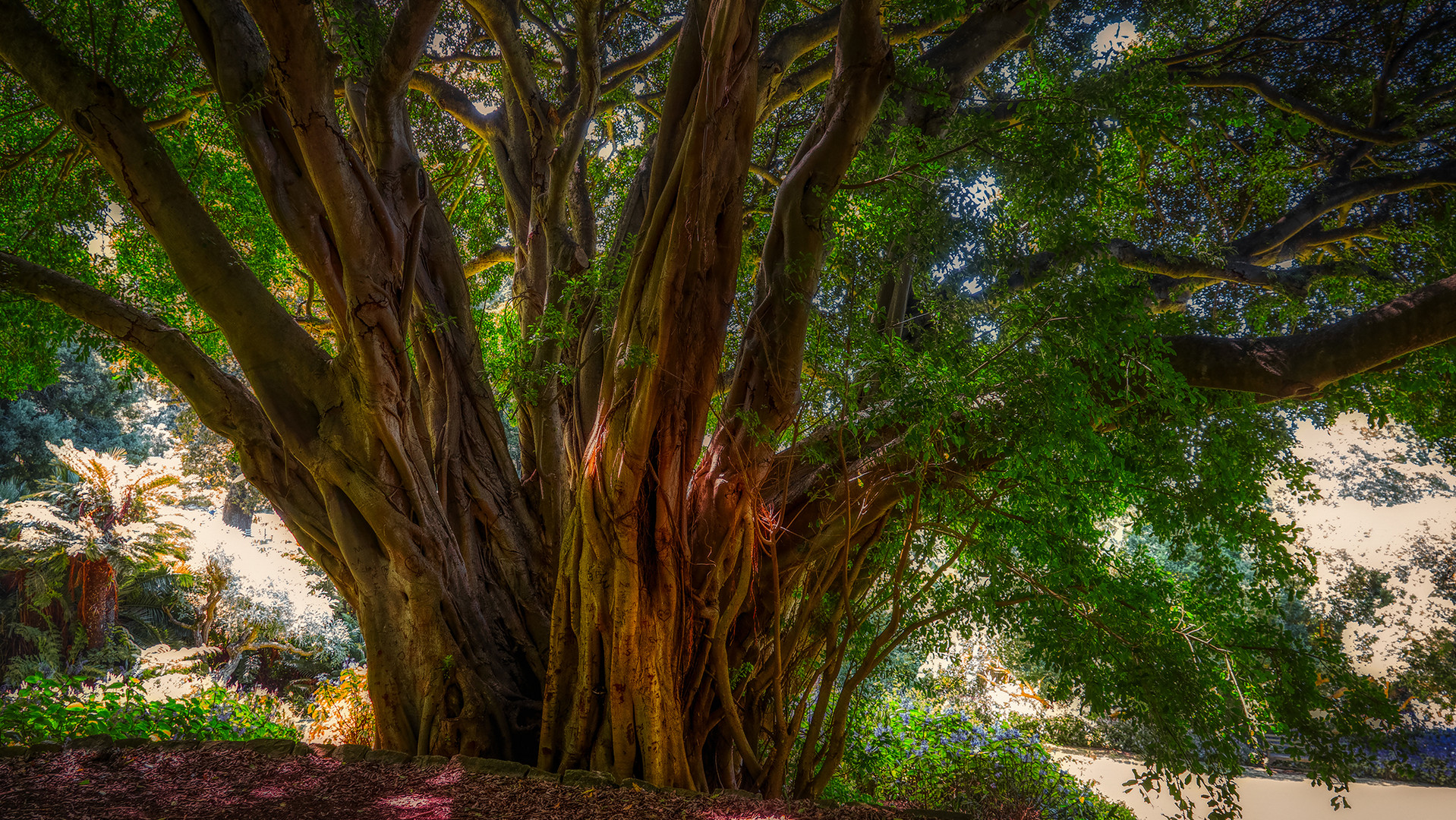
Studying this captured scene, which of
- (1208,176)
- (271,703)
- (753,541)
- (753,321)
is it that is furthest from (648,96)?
(271,703)

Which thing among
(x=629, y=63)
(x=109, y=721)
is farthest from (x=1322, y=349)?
(x=109, y=721)

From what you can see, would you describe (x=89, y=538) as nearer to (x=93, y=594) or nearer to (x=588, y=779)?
(x=93, y=594)

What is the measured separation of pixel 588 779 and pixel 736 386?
1.72 m

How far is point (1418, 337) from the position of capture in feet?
8.64

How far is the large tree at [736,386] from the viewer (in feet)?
8.32

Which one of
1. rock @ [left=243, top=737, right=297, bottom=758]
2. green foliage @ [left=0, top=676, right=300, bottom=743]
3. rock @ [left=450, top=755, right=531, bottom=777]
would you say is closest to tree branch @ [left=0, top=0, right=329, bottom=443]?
rock @ [left=243, top=737, right=297, bottom=758]

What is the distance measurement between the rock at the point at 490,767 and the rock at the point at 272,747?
787 mm

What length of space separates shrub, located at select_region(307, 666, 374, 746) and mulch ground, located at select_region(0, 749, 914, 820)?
77.0 inches

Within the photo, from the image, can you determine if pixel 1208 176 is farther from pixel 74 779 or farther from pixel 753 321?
pixel 74 779

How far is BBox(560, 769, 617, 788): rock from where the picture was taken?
98.2 inches

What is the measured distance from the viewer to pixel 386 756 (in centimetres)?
280

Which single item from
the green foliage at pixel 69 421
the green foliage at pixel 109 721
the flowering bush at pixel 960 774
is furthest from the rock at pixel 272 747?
the green foliage at pixel 69 421

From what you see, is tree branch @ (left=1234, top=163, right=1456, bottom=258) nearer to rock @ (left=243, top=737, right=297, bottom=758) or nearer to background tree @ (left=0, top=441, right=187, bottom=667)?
rock @ (left=243, top=737, right=297, bottom=758)

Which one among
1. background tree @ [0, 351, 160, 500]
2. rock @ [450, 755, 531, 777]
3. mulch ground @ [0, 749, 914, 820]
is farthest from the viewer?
background tree @ [0, 351, 160, 500]
